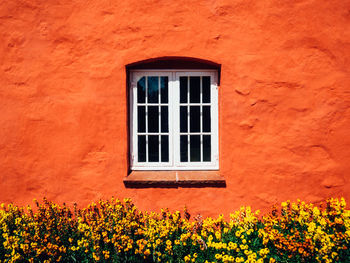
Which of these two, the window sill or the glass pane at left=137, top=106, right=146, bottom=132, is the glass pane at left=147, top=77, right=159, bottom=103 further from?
the window sill

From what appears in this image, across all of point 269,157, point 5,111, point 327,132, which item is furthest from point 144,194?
point 327,132

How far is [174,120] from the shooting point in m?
4.17

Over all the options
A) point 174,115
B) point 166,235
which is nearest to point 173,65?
point 174,115

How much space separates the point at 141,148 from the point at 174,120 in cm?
71

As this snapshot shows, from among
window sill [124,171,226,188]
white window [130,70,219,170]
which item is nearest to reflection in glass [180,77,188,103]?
white window [130,70,219,170]

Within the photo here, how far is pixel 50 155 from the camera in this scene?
156 inches

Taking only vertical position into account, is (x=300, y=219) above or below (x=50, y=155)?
below

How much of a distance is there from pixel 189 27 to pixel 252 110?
1552 mm

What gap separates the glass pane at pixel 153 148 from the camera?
13.9ft

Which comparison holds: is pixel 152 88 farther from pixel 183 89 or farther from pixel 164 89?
pixel 183 89

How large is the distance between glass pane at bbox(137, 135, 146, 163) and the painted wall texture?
0.32 m

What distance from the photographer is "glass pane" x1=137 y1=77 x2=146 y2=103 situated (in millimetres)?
4188

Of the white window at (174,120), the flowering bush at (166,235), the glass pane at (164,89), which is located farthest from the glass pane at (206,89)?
the flowering bush at (166,235)

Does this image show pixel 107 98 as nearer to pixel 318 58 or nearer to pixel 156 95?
pixel 156 95
